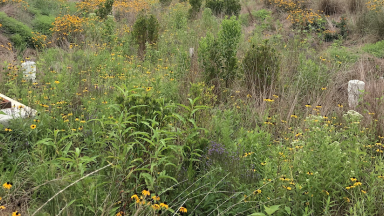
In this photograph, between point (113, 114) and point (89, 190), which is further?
point (113, 114)

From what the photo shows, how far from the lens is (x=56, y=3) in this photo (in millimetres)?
12117

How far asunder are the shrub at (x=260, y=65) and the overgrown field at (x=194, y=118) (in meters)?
0.02

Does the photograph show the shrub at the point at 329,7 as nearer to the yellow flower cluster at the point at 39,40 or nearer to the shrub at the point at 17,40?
the yellow flower cluster at the point at 39,40

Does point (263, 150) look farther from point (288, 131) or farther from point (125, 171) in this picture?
point (125, 171)

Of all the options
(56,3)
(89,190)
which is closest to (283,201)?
(89,190)

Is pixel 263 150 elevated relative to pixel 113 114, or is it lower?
lower

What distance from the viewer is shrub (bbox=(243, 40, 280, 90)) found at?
5.31m

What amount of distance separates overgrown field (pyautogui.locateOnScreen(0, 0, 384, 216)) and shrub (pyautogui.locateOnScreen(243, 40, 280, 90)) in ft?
0.08

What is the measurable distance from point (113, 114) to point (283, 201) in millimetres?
1856

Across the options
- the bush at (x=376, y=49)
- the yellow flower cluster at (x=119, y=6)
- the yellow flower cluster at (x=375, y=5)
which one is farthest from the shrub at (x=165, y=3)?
the bush at (x=376, y=49)

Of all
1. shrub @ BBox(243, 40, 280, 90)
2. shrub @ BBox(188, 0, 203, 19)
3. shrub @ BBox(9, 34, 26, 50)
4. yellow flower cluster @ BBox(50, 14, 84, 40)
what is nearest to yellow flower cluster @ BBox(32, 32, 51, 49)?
shrub @ BBox(9, 34, 26, 50)

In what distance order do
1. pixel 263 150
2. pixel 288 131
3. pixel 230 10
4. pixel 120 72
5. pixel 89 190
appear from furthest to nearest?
1. pixel 230 10
2. pixel 120 72
3. pixel 288 131
4. pixel 263 150
5. pixel 89 190

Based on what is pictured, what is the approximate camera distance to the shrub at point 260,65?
5.31m

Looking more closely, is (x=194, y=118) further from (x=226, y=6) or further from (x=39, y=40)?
(x=226, y=6)
